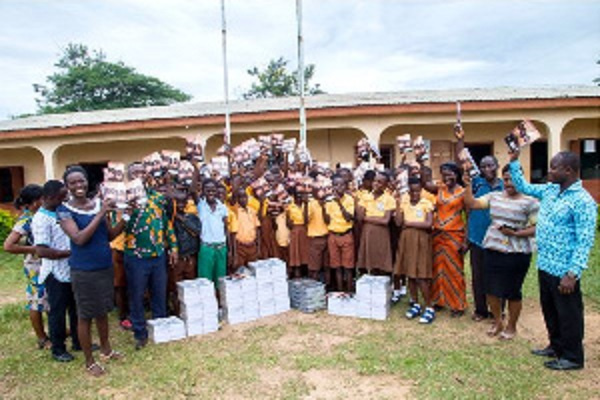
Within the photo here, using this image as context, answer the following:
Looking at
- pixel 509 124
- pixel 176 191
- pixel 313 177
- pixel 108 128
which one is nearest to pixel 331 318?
pixel 313 177

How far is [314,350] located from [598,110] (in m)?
10.7

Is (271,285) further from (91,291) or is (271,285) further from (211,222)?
(91,291)

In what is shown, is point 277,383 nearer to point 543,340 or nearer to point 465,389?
point 465,389

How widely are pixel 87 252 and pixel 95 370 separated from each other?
3.34 ft

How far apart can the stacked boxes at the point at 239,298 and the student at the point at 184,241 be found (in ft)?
1.29

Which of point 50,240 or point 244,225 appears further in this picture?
point 244,225

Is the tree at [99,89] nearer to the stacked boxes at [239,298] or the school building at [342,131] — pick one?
the school building at [342,131]

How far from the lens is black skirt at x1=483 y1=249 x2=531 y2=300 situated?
13.9 feet

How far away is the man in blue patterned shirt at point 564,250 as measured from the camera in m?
3.50

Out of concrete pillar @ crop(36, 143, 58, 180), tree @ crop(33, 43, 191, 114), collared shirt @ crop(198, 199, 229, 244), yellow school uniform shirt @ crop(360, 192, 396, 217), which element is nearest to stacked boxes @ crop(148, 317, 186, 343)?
collared shirt @ crop(198, 199, 229, 244)

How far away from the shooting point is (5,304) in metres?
6.37

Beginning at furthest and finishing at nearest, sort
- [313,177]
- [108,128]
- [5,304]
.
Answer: [108,128]
[5,304]
[313,177]

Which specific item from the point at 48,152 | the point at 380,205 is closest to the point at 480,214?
the point at 380,205

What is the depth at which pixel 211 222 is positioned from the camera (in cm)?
498
